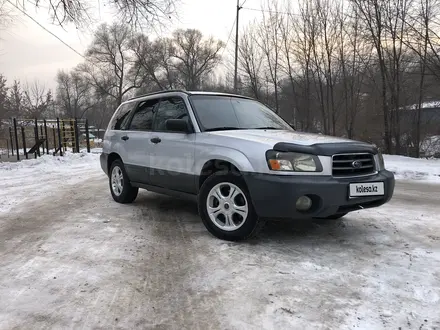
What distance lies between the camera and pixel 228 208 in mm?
4133

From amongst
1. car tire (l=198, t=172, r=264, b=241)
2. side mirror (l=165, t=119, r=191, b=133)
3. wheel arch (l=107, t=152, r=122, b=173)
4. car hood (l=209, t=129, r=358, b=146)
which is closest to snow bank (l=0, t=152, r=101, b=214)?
wheel arch (l=107, t=152, r=122, b=173)

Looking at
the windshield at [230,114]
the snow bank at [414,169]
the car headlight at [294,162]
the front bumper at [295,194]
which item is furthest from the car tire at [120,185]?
the snow bank at [414,169]

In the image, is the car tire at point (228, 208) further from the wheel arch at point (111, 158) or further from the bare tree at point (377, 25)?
the bare tree at point (377, 25)

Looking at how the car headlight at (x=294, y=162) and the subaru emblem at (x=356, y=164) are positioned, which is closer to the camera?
the car headlight at (x=294, y=162)

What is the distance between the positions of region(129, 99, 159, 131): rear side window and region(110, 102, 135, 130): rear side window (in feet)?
0.84

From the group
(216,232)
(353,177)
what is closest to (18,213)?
(216,232)

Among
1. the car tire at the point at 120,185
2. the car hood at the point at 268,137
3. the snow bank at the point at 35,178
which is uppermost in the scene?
the car hood at the point at 268,137

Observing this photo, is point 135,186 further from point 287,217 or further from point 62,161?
point 62,161

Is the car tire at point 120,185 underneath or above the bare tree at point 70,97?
underneath

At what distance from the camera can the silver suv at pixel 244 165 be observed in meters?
3.74

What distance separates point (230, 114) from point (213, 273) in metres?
2.34

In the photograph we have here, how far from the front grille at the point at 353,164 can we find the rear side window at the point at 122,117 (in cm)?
366

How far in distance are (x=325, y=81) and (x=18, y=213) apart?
14964mm

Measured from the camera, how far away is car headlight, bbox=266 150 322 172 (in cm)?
374
